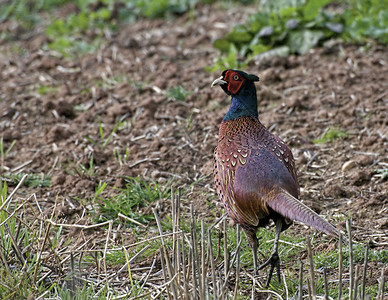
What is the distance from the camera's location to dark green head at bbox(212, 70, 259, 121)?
3.76 metres

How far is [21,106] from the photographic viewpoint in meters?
6.14

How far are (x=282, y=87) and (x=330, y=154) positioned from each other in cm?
125

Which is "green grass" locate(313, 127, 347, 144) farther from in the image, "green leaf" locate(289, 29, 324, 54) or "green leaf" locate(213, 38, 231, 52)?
"green leaf" locate(213, 38, 231, 52)

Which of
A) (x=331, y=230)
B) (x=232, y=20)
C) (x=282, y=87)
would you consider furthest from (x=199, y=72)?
(x=331, y=230)

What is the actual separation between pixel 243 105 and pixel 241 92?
0.09 metres

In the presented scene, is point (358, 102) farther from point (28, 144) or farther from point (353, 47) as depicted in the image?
point (28, 144)

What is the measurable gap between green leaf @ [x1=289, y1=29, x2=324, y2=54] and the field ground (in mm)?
122

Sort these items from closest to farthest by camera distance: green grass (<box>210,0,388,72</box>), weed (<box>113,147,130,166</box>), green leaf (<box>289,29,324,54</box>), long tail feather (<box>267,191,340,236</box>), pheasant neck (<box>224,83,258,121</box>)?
long tail feather (<box>267,191,340,236</box>), pheasant neck (<box>224,83,258,121</box>), weed (<box>113,147,130,166</box>), green grass (<box>210,0,388,72</box>), green leaf (<box>289,29,324,54</box>)

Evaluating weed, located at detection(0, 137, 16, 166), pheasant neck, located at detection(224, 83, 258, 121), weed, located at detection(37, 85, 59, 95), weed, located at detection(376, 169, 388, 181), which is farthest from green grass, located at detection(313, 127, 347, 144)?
weed, located at detection(37, 85, 59, 95)

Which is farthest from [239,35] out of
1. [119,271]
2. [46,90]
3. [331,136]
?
[119,271]

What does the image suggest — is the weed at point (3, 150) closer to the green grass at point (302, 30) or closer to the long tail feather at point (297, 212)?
the green grass at point (302, 30)


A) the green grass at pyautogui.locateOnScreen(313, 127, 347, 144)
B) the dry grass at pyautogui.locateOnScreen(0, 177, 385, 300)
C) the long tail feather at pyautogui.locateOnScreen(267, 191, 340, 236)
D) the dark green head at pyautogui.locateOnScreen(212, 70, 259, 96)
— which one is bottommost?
the green grass at pyautogui.locateOnScreen(313, 127, 347, 144)

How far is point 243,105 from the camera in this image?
3762 millimetres

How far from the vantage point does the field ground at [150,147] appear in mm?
3537
